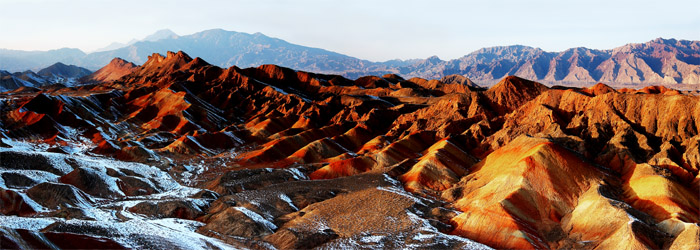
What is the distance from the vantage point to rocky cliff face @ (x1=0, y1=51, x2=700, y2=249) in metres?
55.4

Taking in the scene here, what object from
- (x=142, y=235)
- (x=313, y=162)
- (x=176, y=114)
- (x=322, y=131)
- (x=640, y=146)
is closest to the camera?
(x=142, y=235)

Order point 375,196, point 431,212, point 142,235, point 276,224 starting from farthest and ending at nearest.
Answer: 1. point 375,196
2. point 431,212
3. point 276,224
4. point 142,235

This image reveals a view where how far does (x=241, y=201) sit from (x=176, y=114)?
83135mm

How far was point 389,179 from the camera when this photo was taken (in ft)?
266

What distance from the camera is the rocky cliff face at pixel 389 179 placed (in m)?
55.4

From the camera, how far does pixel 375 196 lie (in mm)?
69875

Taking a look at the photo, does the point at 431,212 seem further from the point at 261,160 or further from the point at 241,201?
the point at 261,160

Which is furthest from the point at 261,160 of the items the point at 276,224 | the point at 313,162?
the point at 276,224

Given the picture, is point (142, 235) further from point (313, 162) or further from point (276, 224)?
point (313, 162)

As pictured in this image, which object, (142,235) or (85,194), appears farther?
(85,194)

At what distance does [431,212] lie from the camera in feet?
213

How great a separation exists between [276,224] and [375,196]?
1503cm

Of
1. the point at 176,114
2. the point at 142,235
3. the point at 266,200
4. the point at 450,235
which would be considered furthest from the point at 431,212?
the point at 176,114

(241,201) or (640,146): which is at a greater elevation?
(640,146)
